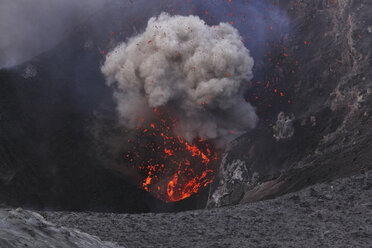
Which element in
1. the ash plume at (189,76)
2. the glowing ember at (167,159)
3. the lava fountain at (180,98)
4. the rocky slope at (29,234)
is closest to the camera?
the rocky slope at (29,234)

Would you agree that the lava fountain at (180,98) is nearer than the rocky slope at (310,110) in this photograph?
No

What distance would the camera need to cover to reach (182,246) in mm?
7145

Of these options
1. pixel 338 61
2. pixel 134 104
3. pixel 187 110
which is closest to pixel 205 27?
pixel 187 110

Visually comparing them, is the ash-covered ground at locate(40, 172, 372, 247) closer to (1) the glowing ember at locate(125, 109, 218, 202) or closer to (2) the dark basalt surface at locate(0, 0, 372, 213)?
(2) the dark basalt surface at locate(0, 0, 372, 213)

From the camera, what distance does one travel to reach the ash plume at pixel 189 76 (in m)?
26.6

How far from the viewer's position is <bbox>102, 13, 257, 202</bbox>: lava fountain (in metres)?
26.9

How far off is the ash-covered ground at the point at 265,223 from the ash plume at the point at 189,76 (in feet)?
57.0

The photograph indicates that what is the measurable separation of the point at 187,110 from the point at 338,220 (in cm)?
2120

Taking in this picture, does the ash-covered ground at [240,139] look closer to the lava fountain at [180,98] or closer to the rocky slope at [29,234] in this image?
the lava fountain at [180,98]

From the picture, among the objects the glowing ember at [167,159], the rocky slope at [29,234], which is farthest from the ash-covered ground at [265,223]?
the glowing ember at [167,159]

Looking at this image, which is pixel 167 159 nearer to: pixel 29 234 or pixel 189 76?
pixel 189 76

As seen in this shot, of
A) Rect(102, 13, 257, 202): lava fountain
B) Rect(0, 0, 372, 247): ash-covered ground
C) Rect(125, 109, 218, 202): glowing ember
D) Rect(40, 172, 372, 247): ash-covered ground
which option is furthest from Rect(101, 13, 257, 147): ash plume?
Rect(40, 172, 372, 247): ash-covered ground

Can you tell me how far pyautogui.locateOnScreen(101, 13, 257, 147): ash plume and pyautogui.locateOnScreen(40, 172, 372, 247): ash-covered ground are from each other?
17361 millimetres

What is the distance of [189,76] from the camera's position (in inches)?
1084
